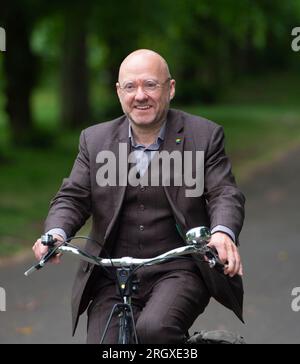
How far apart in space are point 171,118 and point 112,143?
0.32 m

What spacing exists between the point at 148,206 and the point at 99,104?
103 ft

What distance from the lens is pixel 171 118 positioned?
174 inches

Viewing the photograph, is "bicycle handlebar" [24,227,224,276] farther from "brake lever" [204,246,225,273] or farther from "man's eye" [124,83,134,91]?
"man's eye" [124,83,134,91]

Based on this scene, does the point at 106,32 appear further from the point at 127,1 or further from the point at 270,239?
the point at 270,239

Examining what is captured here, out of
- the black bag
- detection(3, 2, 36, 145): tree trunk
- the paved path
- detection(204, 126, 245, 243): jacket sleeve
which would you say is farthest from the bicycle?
detection(3, 2, 36, 145): tree trunk

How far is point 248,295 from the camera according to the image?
28.1ft

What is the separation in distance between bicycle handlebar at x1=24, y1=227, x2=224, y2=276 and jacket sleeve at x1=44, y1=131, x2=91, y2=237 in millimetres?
244

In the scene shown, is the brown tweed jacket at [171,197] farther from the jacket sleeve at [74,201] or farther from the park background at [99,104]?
the park background at [99,104]

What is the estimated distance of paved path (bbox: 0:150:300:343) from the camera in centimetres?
742

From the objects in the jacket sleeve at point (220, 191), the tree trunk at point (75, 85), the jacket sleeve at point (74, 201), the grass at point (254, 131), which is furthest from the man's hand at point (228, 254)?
the tree trunk at point (75, 85)

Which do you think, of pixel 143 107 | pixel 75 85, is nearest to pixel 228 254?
pixel 143 107

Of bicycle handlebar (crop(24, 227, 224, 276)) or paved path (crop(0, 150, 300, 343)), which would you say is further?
paved path (crop(0, 150, 300, 343))

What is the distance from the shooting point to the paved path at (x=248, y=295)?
7.42 m
